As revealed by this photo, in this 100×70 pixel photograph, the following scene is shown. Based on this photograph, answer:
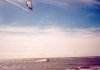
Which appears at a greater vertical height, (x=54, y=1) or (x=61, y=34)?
(x=54, y=1)

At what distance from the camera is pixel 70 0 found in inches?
212

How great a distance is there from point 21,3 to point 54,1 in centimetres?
91

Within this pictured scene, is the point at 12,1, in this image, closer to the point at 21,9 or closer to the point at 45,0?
the point at 21,9

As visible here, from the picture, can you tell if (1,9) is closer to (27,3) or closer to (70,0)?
(27,3)

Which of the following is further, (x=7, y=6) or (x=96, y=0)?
(x=96, y=0)

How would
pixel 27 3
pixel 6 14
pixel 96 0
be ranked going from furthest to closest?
pixel 96 0 < pixel 6 14 < pixel 27 3

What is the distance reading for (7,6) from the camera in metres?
5.00

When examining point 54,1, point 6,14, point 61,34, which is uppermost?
point 54,1

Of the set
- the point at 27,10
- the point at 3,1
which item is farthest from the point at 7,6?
the point at 27,10

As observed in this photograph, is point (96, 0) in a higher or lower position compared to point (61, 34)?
higher

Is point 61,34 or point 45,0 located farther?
point 61,34

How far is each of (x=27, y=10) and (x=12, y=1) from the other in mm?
430

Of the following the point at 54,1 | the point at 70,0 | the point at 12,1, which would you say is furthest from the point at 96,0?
the point at 12,1

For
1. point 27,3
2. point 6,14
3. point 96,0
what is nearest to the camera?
point 27,3
